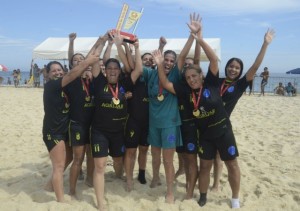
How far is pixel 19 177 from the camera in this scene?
5137mm

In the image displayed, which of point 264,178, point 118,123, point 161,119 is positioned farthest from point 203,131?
point 264,178

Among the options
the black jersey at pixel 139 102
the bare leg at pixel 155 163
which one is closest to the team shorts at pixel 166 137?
the bare leg at pixel 155 163

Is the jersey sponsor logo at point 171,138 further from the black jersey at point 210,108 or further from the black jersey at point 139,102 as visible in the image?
the black jersey at point 139,102

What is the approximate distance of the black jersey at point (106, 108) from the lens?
13.2 feet

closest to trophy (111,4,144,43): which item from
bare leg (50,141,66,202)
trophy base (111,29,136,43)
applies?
trophy base (111,29,136,43)

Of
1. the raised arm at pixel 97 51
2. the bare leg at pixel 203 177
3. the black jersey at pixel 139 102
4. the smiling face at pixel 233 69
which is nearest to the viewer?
the raised arm at pixel 97 51

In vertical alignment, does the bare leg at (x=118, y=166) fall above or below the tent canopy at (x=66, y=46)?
below

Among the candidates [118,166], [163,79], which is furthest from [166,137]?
[118,166]

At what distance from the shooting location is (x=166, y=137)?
416 centimetres

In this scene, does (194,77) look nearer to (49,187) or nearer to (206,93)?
(206,93)

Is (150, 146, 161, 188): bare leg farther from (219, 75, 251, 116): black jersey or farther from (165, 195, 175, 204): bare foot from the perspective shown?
(219, 75, 251, 116): black jersey

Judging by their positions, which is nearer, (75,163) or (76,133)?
(76,133)

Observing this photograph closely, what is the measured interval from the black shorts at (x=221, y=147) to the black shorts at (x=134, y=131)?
3.05 feet

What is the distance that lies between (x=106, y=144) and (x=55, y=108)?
80cm
